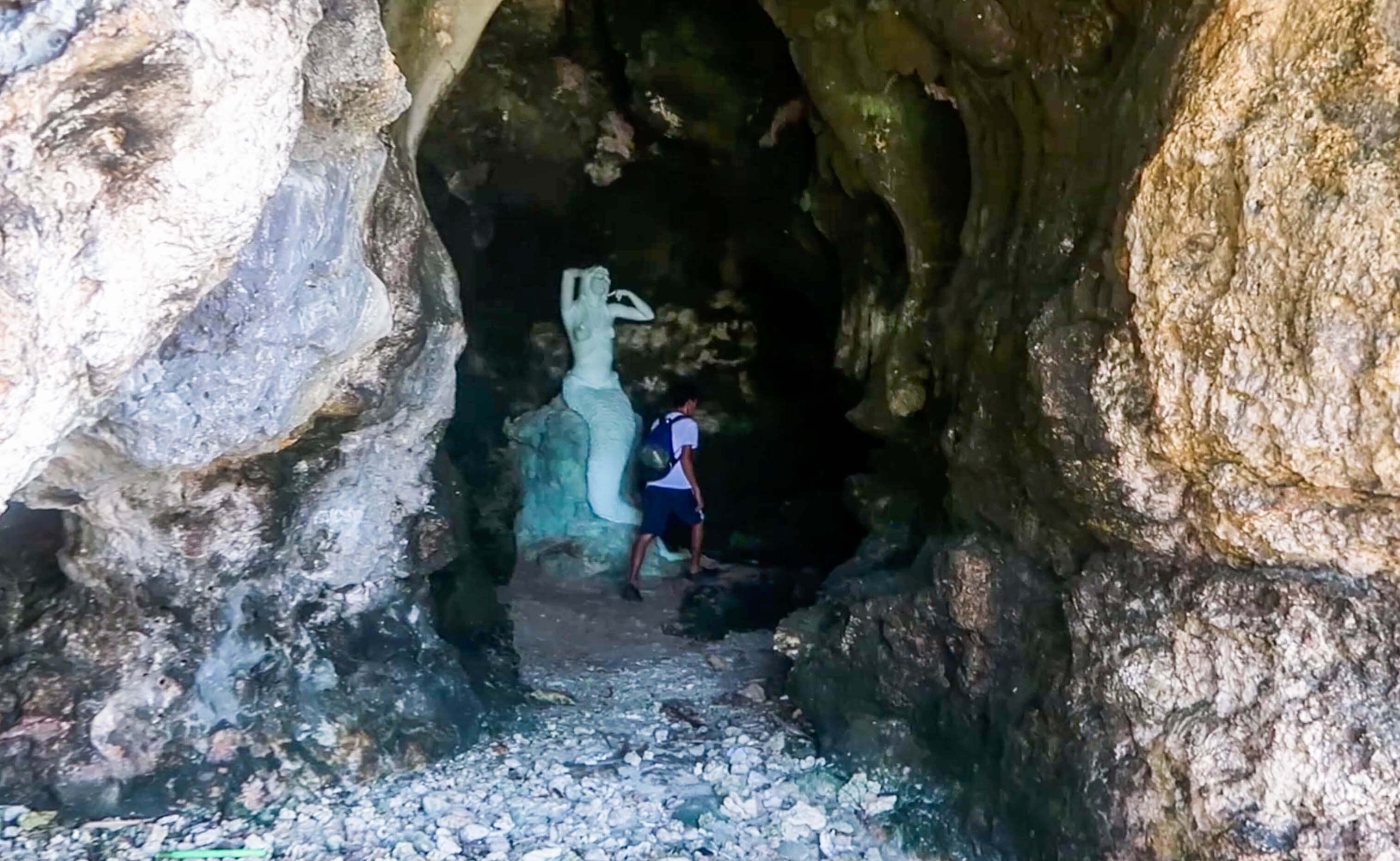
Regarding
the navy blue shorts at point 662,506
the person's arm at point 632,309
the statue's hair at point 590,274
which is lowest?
the navy blue shorts at point 662,506

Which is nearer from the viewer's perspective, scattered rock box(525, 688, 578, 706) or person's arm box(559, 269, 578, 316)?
scattered rock box(525, 688, 578, 706)

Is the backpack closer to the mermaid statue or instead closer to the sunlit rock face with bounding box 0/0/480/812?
the mermaid statue

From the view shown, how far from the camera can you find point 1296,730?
7.61 feet

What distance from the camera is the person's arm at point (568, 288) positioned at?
22.9ft

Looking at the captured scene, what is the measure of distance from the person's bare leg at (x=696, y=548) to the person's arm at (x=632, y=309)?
4.57 feet

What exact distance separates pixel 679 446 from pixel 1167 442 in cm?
418

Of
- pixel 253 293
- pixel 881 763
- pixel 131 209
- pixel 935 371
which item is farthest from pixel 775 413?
pixel 131 209

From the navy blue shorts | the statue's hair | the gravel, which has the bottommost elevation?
the gravel

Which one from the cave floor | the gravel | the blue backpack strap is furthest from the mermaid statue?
the gravel

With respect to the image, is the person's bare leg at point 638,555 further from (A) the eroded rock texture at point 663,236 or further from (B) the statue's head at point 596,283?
(B) the statue's head at point 596,283

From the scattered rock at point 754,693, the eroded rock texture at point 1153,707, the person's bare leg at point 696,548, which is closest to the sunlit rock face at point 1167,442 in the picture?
the eroded rock texture at point 1153,707

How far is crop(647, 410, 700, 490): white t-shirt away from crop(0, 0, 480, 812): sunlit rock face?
246cm

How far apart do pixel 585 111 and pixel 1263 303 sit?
4904mm

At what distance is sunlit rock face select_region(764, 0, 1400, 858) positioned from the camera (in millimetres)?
2170
